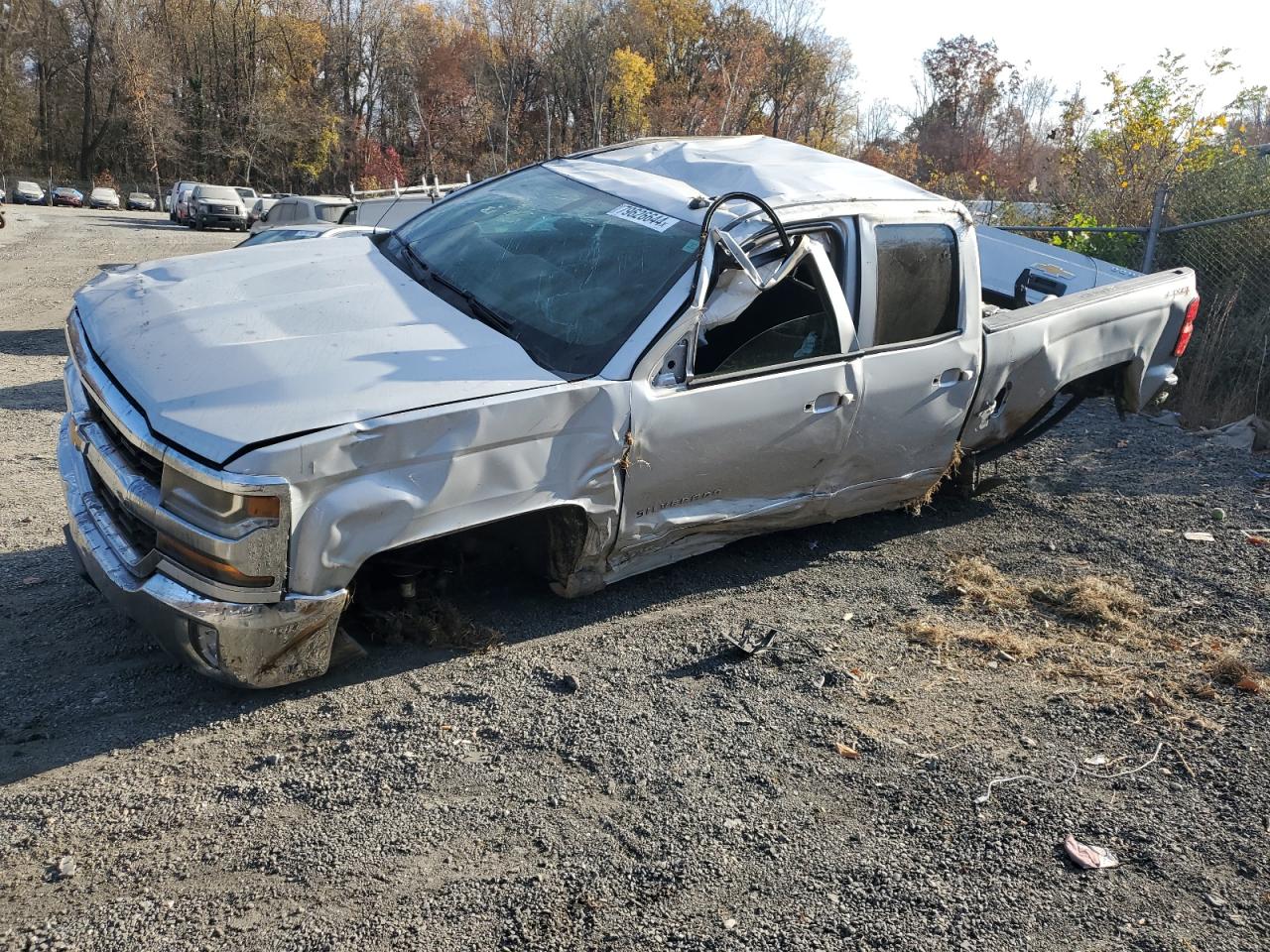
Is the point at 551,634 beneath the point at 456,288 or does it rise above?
beneath

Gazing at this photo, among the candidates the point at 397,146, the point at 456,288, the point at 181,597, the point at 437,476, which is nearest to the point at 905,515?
the point at 456,288

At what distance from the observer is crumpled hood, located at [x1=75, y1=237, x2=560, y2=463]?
320 cm

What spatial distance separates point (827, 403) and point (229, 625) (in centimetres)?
256

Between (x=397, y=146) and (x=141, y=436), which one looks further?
(x=397, y=146)

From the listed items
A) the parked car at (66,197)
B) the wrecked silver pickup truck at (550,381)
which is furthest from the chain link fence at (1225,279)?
the parked car at (66,197)

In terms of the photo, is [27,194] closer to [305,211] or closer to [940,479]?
[305,211]

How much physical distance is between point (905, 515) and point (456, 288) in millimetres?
2931

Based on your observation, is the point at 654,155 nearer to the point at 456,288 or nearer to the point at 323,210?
the point at 456,288

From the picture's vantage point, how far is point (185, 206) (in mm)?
36312

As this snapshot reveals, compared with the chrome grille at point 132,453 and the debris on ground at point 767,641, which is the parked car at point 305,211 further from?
the debris on ground at point 767,641

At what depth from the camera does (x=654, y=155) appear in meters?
5.11

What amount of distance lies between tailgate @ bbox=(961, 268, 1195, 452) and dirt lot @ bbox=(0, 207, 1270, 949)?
84 cm

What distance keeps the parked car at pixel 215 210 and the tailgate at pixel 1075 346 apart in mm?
35073

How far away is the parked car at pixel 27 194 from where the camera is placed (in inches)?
1980
